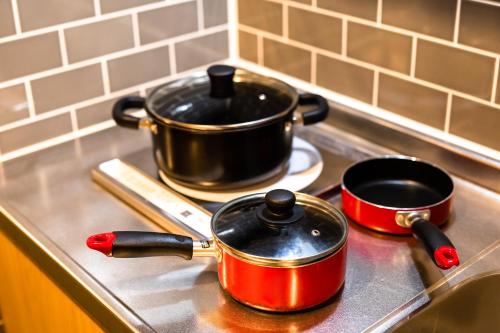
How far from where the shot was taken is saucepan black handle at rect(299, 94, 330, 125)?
3.81ft

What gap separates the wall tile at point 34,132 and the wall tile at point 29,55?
0.10m

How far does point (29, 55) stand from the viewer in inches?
48.6

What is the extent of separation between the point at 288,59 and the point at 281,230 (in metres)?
0.61

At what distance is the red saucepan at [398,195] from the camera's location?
3.32 ft

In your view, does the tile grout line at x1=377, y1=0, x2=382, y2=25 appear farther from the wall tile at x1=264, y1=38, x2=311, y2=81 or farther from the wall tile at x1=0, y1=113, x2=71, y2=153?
the wall tile at x1=0, y1=113, x2=71, y2=153

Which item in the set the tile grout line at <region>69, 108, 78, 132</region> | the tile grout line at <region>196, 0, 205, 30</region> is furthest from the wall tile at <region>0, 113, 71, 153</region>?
the tile grout line at <region>196, 0, 205, 30</region>

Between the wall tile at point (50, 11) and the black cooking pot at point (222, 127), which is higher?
the wall tile at point (50, 11)

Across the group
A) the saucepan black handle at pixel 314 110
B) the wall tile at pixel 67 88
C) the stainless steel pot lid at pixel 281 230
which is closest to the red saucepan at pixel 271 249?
the stainless steel pot lid at pixel 281 230

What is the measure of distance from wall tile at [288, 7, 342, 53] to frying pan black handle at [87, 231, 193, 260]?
57cm

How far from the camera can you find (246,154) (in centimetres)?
110

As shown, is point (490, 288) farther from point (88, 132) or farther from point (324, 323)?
point (88, 132)

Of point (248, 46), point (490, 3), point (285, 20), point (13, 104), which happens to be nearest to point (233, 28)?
point (248, 46)

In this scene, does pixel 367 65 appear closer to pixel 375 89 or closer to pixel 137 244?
pixel 375 89

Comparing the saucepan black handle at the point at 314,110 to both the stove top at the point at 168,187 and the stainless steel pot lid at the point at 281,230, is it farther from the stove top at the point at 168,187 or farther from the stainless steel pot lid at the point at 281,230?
the stainless steel pot lid at the point at 281,230
